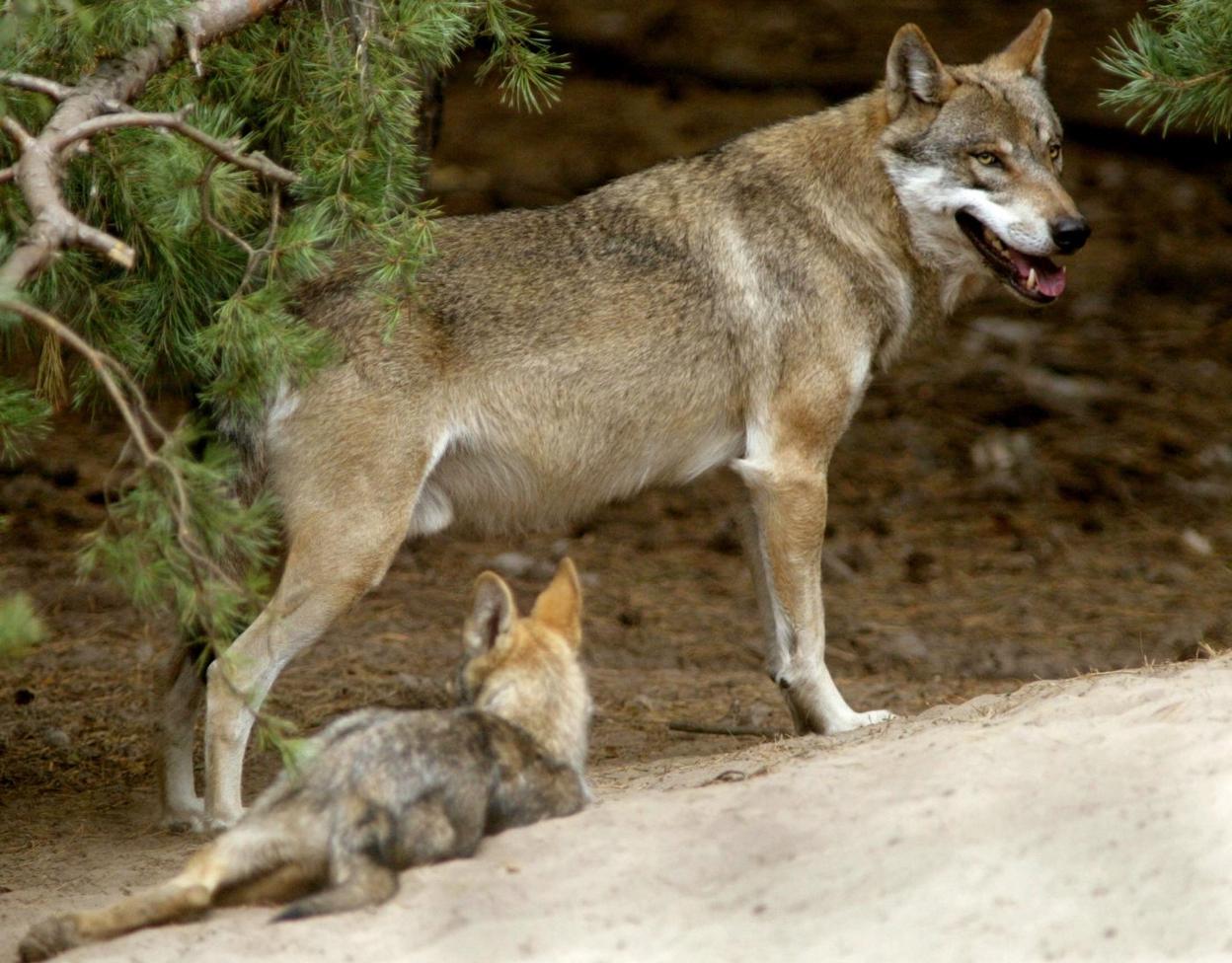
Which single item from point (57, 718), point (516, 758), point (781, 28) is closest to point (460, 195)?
point (781, 28)

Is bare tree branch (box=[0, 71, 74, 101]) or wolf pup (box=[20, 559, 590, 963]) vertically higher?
bare tree branch (box=[0, 71, 74, 101])

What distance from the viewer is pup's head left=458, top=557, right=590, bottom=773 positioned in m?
4.63

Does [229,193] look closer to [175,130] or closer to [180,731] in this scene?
[175,130]

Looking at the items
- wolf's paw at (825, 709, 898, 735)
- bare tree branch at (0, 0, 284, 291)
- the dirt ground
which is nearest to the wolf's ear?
the dirt ground

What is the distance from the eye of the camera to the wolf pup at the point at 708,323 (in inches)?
243

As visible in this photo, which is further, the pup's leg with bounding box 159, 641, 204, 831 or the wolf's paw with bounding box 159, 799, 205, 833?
the pup's leg with bounding box 159, 641, 204, 831

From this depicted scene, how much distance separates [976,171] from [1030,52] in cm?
84

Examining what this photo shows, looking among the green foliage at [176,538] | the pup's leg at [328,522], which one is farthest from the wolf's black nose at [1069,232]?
the green foliage at [176,538]

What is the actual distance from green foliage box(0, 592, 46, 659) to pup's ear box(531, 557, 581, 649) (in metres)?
1.63

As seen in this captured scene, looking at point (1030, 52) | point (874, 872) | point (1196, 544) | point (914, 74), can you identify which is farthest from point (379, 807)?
point (1196, 544)

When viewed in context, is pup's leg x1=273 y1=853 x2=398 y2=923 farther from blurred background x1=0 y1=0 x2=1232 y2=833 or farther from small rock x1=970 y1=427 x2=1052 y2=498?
small rock x1=970 y1=427 x2=1052 y2=498

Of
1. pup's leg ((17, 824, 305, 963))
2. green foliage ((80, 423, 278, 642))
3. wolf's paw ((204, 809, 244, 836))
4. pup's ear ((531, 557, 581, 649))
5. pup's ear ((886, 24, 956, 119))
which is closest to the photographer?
green foliage ((80, 423, 278, 642))

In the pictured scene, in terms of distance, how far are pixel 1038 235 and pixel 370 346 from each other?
265 cm

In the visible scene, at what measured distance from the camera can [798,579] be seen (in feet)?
21.9
